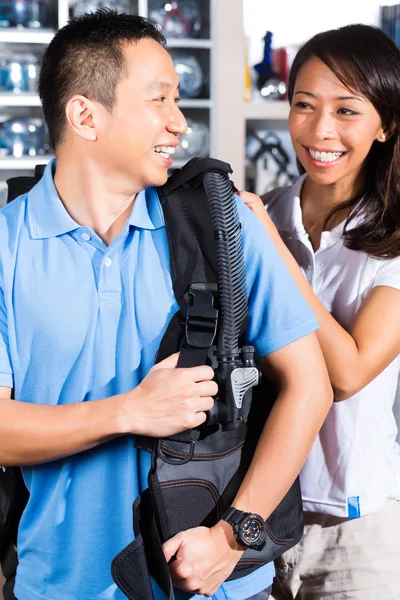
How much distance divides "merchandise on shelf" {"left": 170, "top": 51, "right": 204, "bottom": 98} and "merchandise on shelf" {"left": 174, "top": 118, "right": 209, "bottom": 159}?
156 mm

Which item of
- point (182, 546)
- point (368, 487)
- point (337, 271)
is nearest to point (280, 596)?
point (368, 487)

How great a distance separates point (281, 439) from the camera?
1.13 metres

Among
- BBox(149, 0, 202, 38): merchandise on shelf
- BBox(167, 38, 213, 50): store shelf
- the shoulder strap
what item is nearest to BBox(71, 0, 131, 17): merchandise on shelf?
BBox(149, 0, 202, 38): merchandise on shelf

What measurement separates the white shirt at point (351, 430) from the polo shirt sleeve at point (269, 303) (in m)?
0.32

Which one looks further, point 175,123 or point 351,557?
point 351,557

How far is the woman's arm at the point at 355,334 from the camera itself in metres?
1.30

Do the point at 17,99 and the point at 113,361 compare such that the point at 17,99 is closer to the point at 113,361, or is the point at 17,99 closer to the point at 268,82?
the point at 268,82

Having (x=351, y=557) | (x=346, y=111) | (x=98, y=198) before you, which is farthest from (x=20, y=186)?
(x=351, y=557)

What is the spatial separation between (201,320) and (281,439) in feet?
0.74

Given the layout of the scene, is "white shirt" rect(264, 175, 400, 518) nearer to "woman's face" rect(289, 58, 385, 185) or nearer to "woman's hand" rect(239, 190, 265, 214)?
"woman's face" rect(289, 58, 385, 185)

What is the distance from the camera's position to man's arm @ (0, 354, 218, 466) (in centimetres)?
104

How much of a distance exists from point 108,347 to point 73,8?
3.08 metres

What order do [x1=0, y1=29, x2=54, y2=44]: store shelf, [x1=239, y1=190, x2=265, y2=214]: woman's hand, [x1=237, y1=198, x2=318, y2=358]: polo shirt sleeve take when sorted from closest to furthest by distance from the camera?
1. [x1=237, y1=198, x2=318, y2=358]: polo shirt sleeve
2. [x1=239, y1=190, x2=265, y2=214]: woman's hand
3. [x1=0, y1=29, x2=54, y2=44]: store shelf

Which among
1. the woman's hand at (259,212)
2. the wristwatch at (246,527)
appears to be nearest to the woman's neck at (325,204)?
A: the woman's hand at (259,212)
